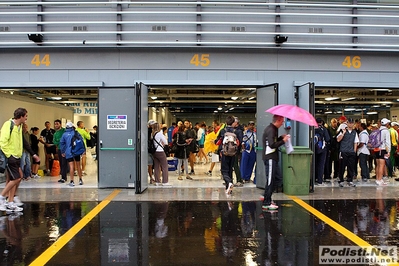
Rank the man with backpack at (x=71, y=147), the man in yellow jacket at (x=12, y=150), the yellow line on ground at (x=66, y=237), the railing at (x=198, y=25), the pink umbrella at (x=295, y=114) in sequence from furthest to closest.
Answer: the man with backpack at (x=71, y=147) → the railing at (x=198, y=25) → the man in yellow jacket at (x=12, y=150) → the pink umbrella at (x=295, y=114) → the yellow line on ground at (x=66, y=237)

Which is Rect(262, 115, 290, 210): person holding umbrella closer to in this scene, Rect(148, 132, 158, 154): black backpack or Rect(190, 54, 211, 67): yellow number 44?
Rect(190, 54, 211, 67): yellow number 44

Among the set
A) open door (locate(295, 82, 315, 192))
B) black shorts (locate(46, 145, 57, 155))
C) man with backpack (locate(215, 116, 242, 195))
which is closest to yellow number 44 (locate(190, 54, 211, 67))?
man with backpack (locate(215, 116, 242, 195))

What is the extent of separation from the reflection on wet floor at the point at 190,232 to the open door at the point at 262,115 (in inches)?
72.5

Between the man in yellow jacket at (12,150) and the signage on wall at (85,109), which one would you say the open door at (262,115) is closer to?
the man in yellow jacket at (12,150)

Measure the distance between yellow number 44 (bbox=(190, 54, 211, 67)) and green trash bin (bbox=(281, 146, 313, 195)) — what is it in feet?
10.9

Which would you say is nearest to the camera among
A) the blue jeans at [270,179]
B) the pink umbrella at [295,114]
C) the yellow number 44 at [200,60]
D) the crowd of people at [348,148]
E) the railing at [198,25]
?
the pink umbrella at [295,114]

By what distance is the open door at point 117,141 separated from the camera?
10070mm

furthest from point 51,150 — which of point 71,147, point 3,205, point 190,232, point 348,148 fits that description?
point 348,148

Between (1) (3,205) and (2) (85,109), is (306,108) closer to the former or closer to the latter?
(1) (3,205)

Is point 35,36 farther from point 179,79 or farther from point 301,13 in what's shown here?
point 301,13

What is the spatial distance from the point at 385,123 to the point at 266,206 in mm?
5616

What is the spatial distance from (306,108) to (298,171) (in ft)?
5.67

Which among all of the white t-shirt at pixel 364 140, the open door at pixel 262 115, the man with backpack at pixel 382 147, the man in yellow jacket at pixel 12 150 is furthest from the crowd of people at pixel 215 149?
the man in yellow jacket at pixel 12 150

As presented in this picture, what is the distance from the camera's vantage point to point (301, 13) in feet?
33.4
